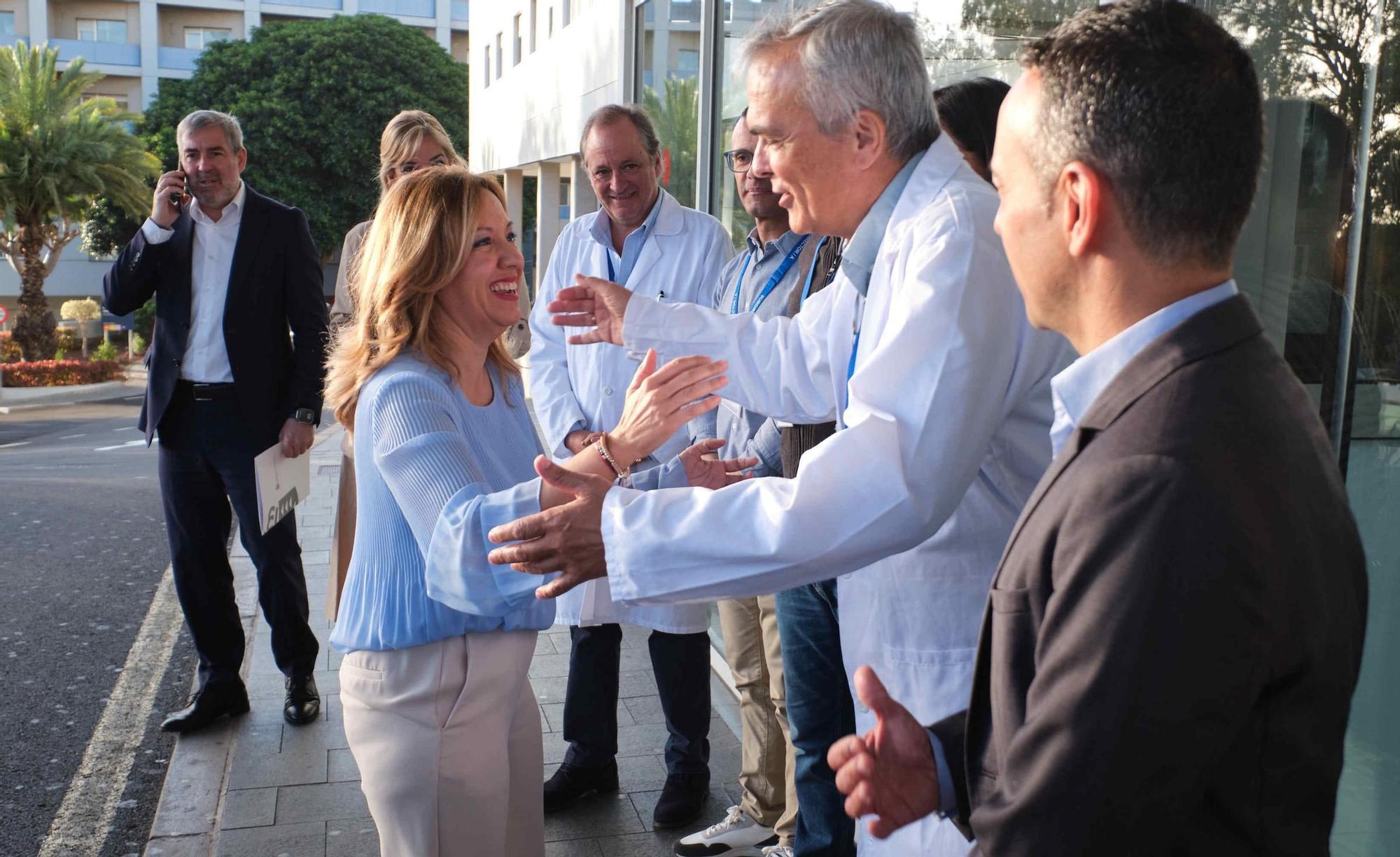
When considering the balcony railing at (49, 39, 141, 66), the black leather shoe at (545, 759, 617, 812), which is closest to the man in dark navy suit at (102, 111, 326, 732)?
the black leather shoe at (545, 759, 617, 812)

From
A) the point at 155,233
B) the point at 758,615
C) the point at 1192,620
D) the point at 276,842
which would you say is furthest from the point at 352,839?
the point at 1192,620

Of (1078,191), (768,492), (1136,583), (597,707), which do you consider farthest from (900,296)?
(597,707)

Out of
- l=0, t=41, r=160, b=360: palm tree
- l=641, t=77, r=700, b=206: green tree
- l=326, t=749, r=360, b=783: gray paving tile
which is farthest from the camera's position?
l=0, t=41, r=160, b=360: palm tree

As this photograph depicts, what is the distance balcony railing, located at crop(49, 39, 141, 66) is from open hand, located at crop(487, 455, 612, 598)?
5412cm

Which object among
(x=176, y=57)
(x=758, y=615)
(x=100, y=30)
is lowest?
(x=758, y=615)

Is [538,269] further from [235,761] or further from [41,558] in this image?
[235,761]

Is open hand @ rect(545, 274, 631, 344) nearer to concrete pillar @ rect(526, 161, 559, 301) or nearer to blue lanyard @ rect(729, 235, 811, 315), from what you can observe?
blue lanyard @ rect(729, 235, 811, 315)

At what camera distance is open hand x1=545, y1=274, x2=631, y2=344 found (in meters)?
3.01

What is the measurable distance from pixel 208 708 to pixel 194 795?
0.66 metres

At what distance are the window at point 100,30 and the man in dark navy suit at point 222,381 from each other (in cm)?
5209

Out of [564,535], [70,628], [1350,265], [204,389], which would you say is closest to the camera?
[564,535]

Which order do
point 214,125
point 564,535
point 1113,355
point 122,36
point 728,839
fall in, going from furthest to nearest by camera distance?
1. point 122,36
2. point 214,125
3. point 728,839
4. point 564,535
5. point 1113,355

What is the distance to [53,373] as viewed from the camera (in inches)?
1137

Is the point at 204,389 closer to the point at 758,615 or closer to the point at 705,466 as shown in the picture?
the point at 758,615
